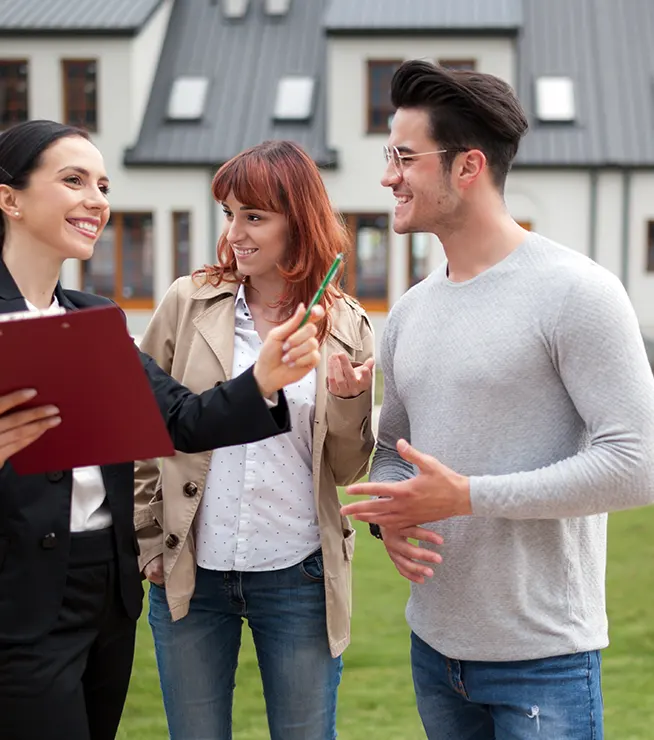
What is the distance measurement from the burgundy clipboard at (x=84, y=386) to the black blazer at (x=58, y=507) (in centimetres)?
13

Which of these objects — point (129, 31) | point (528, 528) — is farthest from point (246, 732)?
point (129, 31)

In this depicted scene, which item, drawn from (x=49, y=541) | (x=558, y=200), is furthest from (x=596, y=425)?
(x=558, y=200)

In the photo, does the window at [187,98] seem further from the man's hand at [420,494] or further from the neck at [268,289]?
the man's hand at [420,494]

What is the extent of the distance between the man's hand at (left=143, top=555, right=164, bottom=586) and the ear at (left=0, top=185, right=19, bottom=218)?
992 mm

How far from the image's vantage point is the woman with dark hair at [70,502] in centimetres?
Result: 214

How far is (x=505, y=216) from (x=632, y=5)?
18372mm

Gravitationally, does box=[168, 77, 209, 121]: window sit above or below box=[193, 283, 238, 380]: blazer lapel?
above

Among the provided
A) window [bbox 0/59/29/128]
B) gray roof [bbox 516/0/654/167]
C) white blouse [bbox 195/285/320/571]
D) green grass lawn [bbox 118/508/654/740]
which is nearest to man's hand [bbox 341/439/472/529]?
white blouse [bbox 195/285/320/571]

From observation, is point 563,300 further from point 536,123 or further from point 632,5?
point 632,5

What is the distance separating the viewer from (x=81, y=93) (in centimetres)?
1716

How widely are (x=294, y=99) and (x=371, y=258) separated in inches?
125

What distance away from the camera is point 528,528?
2.08 meters

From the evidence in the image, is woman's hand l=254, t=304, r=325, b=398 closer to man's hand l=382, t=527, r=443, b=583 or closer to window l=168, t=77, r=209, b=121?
man's hand l=382, t=527, r=443, b=583

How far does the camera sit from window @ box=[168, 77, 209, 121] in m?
17.2
